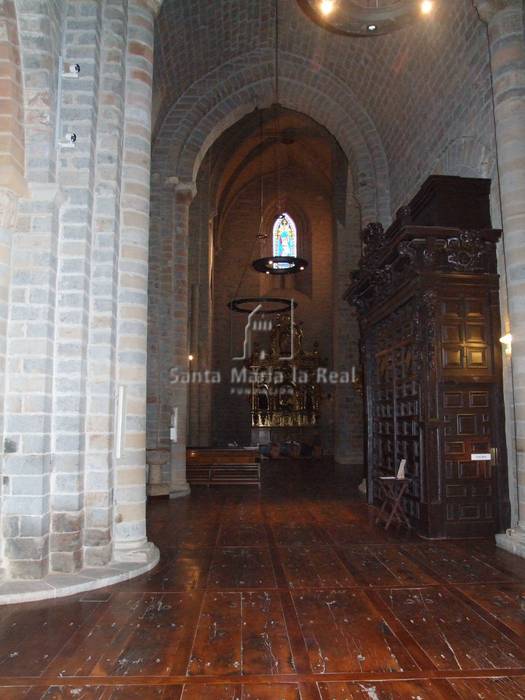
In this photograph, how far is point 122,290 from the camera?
18.1 ft

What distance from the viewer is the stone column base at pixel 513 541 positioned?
5742 millimetres

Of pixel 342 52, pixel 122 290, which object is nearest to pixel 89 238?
pixel 122 290

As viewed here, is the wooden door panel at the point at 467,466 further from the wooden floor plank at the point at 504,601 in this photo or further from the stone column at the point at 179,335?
the stone column at the point at 179,335

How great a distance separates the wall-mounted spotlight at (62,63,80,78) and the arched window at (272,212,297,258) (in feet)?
61.7

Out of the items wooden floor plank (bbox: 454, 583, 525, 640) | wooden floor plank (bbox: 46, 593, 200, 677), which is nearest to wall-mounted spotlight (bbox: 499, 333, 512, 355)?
wooden floor plank (bbox: 454, 583, 525, 640)

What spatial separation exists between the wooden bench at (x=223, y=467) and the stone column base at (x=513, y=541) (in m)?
6.43

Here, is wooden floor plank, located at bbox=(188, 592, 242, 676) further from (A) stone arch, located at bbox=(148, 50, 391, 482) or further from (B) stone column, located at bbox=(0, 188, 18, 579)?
(A) stone arch, located at bbox=(148, 50, 391, 482)

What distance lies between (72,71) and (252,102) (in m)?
7.19

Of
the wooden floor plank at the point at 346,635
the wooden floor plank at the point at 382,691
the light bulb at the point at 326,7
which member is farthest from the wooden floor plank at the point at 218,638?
the light bulb at the point at 326,7

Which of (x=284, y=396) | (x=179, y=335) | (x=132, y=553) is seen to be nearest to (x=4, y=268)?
(x=132, y=553)

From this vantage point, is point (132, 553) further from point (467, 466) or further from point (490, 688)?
point (467, 466)

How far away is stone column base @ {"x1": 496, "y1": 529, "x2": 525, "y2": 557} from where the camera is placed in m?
5.74

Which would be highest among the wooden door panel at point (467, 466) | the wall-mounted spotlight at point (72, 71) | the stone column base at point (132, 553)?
the wall-mounted spotlight at point (72, 71)

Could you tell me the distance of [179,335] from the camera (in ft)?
36.1
